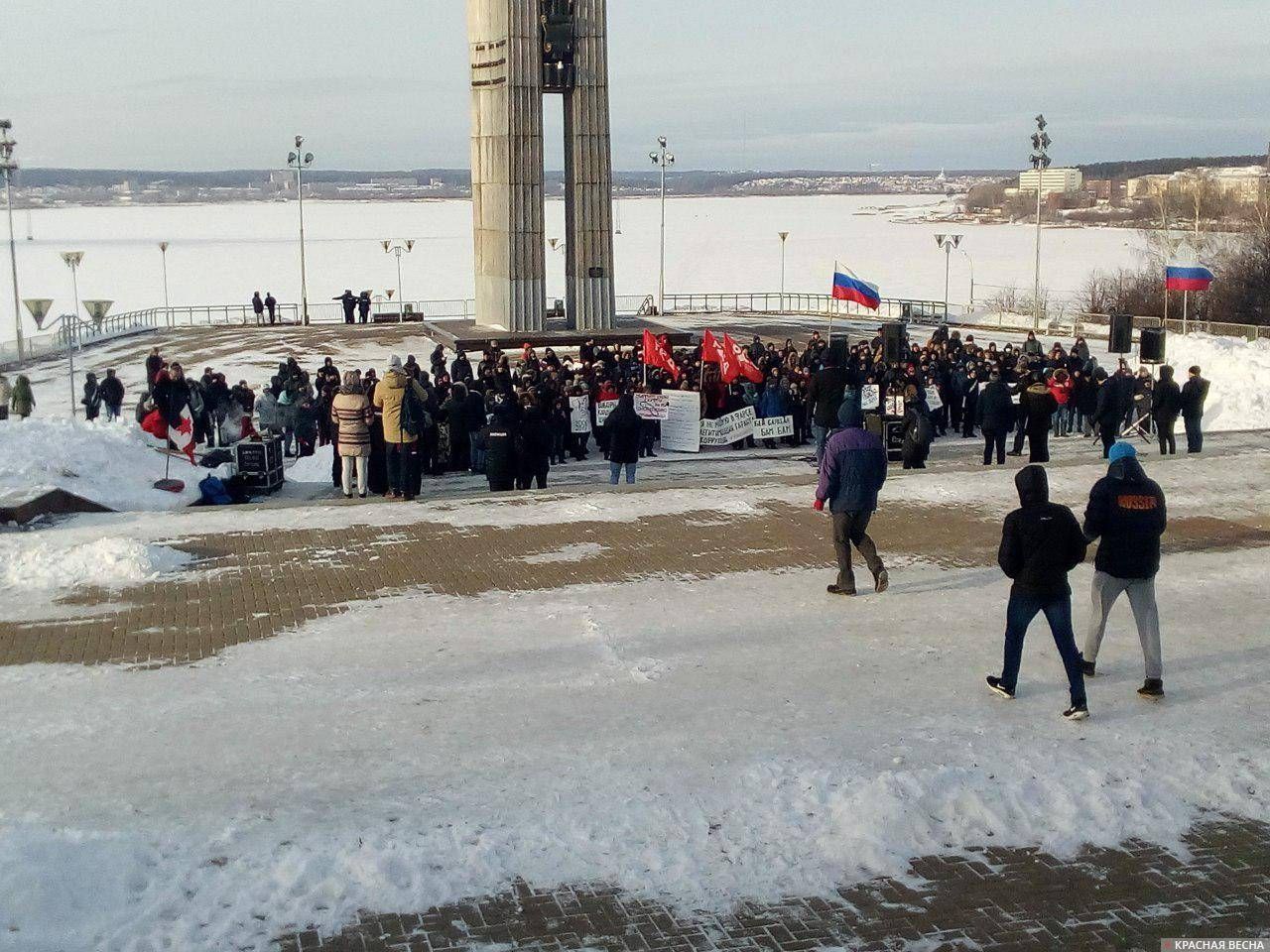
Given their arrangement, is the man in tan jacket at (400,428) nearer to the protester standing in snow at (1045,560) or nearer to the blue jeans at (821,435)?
the blue jeans at (821,435)

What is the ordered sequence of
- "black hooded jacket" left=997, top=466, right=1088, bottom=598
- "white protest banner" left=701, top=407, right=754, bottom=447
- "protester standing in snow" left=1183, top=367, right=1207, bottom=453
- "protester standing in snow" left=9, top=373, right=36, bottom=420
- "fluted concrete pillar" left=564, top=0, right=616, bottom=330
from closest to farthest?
1. "black hooded jacket" left=997, top=466, right=1088, bottom=598
2. "protester standing in snow" left=1183, top=367, right=1207, bottom=453
3. "white protest banner" left=701, top=407, right=754, bottom=447
4. "protester standing in snow" left=9, top=373, right=36, bottom=420
5. "fluted concrete pillar" left=564, top=0, right=616, bottom=330

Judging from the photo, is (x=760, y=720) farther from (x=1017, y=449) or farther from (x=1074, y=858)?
(x=1017, y=449)

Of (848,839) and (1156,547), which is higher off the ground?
(1156,547)

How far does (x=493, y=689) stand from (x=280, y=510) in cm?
594

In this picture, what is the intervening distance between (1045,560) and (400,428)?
7867 millimetres

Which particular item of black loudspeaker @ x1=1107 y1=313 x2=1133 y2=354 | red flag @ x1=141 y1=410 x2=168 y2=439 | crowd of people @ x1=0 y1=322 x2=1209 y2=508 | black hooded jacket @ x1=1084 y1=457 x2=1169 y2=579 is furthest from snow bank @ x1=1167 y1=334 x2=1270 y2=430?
red flag @ x1=141 y1=410 x2=168 y2=439

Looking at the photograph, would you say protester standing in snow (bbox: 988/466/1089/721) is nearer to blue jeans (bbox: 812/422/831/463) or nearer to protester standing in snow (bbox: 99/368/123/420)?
blue jeans (bbox: 812/422/831/463)

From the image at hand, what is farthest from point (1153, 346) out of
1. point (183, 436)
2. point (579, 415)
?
point (183, 436)

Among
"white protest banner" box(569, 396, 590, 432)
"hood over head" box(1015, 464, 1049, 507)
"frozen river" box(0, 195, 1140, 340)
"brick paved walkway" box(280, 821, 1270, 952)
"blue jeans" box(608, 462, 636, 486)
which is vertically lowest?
"brick paved walkway" box(280, 821, 1270, 952)

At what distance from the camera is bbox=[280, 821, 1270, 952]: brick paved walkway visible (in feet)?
17.7

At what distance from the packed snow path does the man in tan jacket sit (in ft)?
6.82

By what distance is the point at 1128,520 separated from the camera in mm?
7688

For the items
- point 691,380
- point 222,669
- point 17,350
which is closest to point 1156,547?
point 222,669

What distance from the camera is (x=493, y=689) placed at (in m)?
8.20
